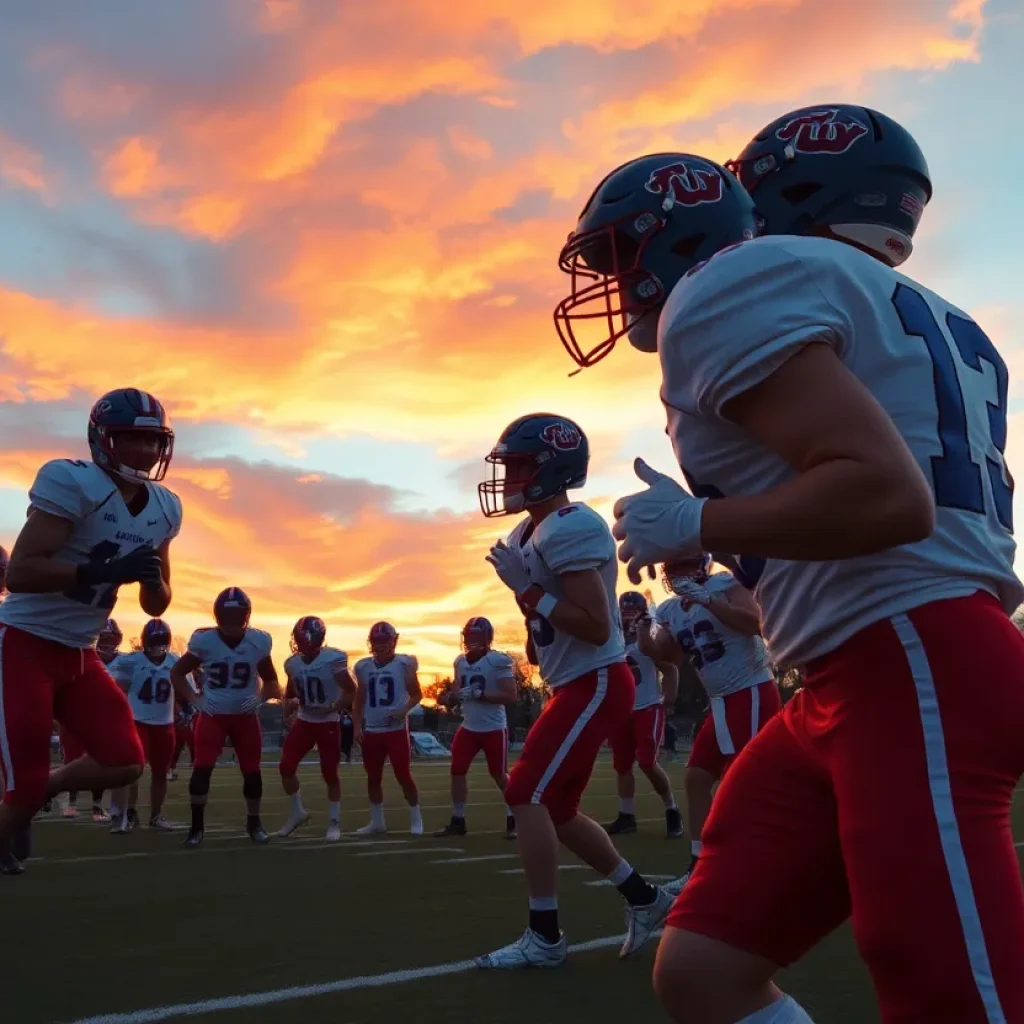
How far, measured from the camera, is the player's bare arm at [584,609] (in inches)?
187

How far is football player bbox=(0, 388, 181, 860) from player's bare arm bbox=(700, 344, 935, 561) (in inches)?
153

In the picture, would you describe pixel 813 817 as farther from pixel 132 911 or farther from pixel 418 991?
pixel 132 911

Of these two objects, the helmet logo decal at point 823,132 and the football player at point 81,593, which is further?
the football player at point 81,593

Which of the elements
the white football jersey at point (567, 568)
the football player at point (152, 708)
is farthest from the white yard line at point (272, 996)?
the football player at point (152, 708)

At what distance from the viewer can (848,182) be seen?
7.63 ft

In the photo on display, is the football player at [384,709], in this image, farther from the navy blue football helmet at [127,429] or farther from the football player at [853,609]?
the football player at [853,609]

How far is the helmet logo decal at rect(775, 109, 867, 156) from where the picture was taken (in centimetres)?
236

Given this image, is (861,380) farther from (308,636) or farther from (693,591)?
(308,636)

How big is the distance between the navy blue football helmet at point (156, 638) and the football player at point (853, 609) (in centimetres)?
1154

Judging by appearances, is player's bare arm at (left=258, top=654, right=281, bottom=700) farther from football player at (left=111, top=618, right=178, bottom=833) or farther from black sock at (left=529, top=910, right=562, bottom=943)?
black sock at (left=529, top=910, right=562, bottom=943)

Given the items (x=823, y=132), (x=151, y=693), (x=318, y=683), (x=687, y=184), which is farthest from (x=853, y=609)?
(x=151, y=693)

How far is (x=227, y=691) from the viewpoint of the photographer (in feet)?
34.4

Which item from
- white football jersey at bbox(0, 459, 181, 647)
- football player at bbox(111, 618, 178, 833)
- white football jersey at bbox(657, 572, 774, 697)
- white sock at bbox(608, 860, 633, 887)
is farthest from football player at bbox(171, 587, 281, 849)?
white sock at bbox(608, 860, 633, 887)

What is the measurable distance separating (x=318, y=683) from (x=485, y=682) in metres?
1.74
